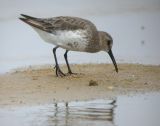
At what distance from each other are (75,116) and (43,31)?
382 centimetres

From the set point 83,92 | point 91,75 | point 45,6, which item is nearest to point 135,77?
point 91,75

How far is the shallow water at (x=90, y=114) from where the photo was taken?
10062mm

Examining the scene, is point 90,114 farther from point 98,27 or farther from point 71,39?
point 98,27

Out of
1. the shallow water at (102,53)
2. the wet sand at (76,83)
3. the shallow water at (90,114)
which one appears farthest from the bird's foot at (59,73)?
the shallow water at (90,114)

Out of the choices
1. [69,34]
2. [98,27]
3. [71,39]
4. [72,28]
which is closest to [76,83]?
[71,39]

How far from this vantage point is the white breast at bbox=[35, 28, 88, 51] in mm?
13531

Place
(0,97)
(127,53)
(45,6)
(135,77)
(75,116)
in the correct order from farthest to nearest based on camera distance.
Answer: (45,6), (127,53), (135,77), (0,97), (75,116)

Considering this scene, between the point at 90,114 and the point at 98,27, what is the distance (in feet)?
25.0

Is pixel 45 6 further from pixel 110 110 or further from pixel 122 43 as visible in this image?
pixel 110 110

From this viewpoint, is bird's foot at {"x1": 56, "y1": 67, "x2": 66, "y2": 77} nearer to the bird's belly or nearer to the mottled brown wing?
the bird's belly

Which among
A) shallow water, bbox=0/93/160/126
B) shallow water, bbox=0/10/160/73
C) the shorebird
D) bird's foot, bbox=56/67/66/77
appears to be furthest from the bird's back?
shallow water, bbox=0/93/160/126

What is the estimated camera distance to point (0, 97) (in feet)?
38.6

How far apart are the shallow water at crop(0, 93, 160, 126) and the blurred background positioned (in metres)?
3.69

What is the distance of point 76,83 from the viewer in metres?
13.1
